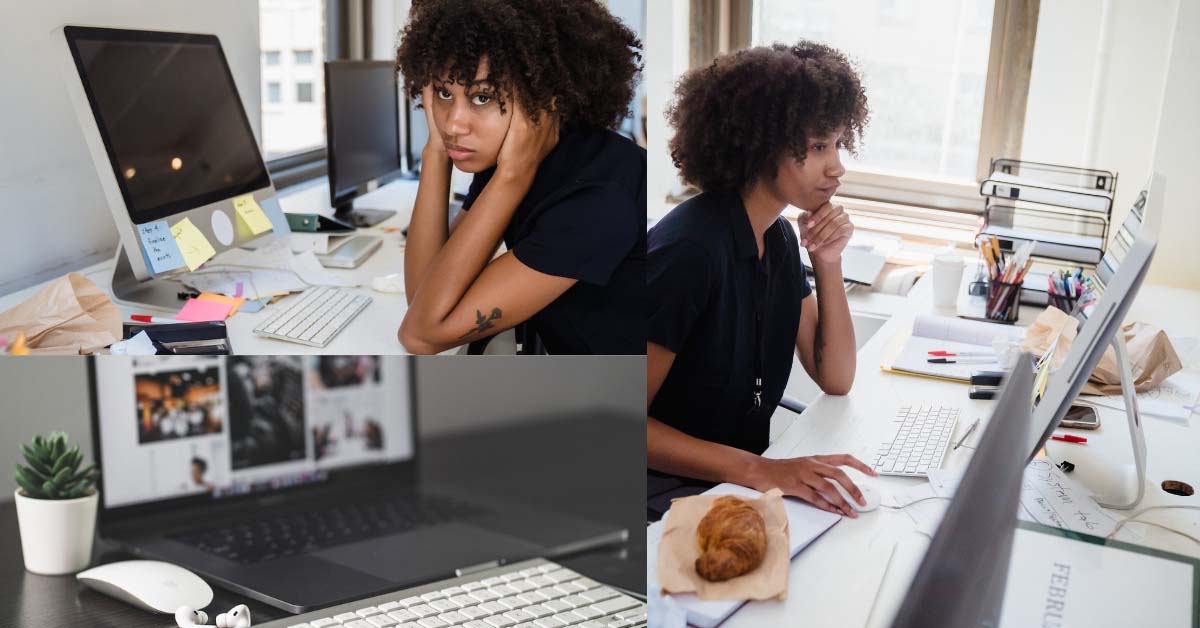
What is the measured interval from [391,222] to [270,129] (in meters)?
0.18

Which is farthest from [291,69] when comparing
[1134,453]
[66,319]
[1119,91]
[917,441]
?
[1119,91]

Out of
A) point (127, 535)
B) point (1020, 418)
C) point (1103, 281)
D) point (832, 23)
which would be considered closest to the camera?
point (1020, 418)

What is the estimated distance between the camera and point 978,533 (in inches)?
16.4

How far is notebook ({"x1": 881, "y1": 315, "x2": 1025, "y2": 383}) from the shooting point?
65.7 inches

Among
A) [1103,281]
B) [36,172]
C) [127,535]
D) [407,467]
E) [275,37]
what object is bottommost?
[407,467]

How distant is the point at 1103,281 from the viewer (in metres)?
1.24

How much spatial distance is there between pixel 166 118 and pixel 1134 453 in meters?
1.28

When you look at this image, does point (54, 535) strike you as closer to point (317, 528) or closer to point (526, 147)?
point (317, 528)

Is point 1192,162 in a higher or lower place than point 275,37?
lower

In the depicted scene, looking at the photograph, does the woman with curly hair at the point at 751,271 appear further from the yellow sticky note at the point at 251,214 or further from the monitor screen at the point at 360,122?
the yellow sticky note at the point at 251,214

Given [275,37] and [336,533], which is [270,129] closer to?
[275,37]

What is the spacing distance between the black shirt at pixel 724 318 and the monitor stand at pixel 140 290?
577 millimetres

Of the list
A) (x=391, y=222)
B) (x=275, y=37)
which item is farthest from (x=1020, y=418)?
(x=275, y=37)

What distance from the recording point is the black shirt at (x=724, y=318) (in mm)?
1280
